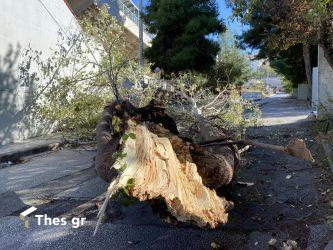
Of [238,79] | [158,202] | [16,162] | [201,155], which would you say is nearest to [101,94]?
[16,162]

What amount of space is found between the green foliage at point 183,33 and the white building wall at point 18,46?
7.35m

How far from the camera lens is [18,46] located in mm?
10555

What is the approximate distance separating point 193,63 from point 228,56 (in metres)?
13.8

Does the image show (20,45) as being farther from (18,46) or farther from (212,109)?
(212,109)

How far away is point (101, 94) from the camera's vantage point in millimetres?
10008

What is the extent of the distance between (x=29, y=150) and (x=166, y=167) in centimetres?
688

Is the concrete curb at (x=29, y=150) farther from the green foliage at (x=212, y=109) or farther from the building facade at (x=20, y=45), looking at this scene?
the green foliage at (x=212, y=109)

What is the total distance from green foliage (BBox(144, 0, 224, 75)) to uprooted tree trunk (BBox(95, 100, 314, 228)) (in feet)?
45.2

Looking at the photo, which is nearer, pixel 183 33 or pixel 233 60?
pixel 183 33

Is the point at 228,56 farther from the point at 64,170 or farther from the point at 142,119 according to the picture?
the point at 142,119
